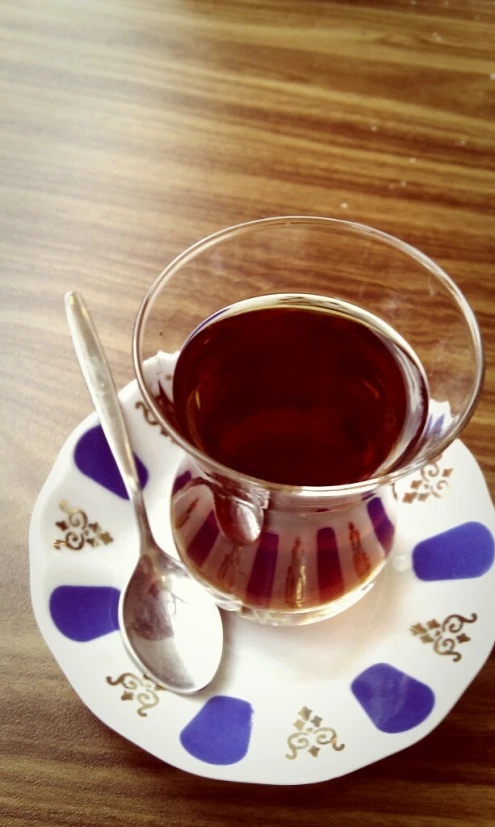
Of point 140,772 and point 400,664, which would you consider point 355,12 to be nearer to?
point 400,664

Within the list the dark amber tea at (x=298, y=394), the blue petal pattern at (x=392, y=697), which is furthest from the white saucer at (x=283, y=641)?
the dark amber tea at (x=298, y=394)

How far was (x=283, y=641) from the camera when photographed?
636 mm

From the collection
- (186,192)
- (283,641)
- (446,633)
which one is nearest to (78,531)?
(283,641)

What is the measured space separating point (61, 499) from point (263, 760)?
0.29m

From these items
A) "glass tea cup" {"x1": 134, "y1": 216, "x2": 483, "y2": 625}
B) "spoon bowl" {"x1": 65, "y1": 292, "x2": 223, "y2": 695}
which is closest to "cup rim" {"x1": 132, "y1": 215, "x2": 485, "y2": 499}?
"glass tea cup" {"x1": 134, "y1": 216, "x2": 483, "y2": 625}

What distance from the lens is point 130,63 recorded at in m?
1.08

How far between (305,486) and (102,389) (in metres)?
0.26

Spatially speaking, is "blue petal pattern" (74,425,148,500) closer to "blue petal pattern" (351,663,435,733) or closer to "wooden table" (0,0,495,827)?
"wooden table" (0,0,495,827)

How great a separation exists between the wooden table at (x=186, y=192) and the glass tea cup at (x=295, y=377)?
15 cm

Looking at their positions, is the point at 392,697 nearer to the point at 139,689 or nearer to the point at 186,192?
the point at 139,689

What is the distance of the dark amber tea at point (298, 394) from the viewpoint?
2.02 feet

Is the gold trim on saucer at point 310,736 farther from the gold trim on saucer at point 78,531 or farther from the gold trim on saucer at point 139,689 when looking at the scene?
the gold trim on saucer at point 78,531

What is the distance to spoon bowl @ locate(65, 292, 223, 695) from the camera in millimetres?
604

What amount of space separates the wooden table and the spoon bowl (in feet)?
0.22
